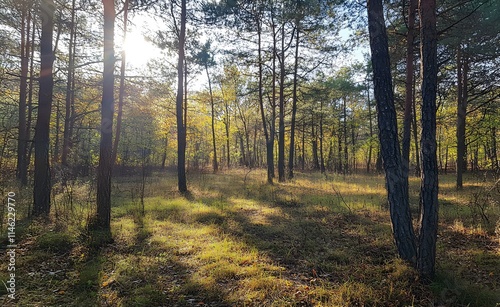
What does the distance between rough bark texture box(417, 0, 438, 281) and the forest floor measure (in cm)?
33

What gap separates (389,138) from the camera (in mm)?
3652

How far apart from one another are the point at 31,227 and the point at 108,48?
4.16m

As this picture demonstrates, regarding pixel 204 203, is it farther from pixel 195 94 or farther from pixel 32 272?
pixel 195 94

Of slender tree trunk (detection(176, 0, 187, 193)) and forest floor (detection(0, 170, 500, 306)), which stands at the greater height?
slender tree trunk (detection(176, 0, 187, 193))

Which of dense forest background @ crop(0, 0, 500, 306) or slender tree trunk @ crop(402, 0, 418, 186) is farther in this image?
slender tree trunk @ crop(402, 0, 418, 186)

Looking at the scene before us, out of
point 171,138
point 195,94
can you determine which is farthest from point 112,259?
point 171,138

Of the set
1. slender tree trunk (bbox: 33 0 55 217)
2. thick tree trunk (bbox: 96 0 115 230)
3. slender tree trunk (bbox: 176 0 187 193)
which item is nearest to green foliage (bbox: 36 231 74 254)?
thick tree trunk (bbox: 96 0 115 230)

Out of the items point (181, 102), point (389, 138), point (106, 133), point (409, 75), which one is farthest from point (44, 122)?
point (409, 75)

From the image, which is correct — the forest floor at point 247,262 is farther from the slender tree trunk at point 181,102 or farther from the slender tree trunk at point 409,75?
the slender tree trunk at point 181,102

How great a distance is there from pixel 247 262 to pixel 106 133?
4.04m

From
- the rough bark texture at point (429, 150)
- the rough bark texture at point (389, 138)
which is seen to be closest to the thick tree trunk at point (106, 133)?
the rough bark texture at point (389, 138)

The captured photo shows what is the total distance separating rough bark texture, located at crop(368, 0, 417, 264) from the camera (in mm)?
3629

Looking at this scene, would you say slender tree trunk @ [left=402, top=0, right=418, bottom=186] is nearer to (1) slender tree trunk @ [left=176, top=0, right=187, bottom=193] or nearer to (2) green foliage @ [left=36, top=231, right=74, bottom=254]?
(2) green foliage @ [left=36, top=231, right=74, bottom=254]

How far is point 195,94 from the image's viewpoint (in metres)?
22.2
